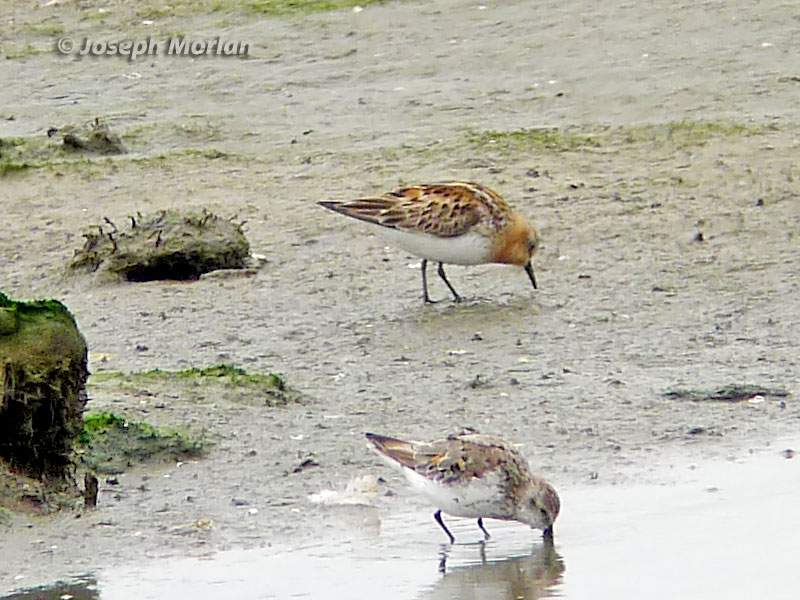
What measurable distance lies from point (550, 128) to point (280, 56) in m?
3.71

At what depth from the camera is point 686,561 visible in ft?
22.5

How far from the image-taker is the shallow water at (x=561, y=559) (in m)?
6.61

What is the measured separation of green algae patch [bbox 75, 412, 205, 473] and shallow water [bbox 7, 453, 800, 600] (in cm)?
102

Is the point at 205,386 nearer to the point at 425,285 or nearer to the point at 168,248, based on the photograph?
the point at 425,285

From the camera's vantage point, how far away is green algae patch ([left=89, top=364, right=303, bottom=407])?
29.0ft

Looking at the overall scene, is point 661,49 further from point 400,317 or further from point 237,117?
point 400,317

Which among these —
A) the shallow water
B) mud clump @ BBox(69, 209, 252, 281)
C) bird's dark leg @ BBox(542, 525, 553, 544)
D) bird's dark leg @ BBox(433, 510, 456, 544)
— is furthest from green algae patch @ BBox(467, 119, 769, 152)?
bird's dark leg @ BBox(542, 525, 553, 544)

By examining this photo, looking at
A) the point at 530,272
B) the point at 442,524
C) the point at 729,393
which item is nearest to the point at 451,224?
the point at 530,272

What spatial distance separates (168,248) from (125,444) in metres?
3.41

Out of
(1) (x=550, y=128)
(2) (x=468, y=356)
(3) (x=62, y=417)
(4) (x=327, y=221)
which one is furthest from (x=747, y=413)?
(1) (x=550, y=128)

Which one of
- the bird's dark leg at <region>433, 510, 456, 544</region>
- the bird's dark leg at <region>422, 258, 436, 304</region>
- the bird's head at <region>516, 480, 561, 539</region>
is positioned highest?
the bird's head at <region>516, 480, 561, 539</region>

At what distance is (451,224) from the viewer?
35.0 feet

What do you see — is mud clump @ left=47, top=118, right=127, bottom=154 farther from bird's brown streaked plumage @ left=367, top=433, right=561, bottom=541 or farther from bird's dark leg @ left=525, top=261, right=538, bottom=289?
bird's brown streaked plumage @ left=367, top=433, right=561, bottom=541

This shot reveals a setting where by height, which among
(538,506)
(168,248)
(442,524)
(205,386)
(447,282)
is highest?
(538,506)
